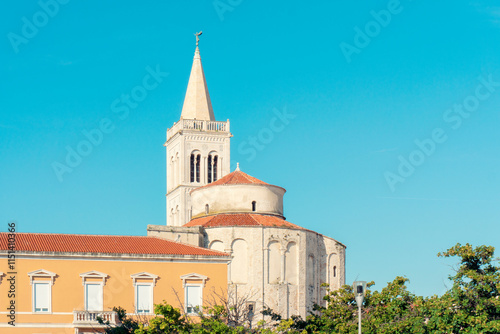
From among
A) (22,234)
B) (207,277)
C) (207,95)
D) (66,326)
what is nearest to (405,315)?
(207,277)

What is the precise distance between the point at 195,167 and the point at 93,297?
49.2 meters

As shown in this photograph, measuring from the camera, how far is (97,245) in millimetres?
57438

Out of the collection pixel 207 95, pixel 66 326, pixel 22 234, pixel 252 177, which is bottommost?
pixel 66 326

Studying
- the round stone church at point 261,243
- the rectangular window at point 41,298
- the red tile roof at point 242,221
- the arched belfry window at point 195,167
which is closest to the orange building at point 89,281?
the rectangular window at point 41,298

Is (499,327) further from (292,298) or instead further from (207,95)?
(207,95)

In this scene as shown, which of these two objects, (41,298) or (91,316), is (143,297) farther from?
(41,298)

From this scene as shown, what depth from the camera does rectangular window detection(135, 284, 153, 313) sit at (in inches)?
2179

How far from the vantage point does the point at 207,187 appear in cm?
7875

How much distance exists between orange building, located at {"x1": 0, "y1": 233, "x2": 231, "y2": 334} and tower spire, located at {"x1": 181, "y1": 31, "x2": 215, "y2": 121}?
4872cm

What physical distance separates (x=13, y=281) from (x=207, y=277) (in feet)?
33.4

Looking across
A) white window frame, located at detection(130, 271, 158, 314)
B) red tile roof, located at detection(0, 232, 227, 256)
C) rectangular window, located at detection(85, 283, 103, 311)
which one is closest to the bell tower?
red tile roof, located at detection(0, 232, 227, 256)

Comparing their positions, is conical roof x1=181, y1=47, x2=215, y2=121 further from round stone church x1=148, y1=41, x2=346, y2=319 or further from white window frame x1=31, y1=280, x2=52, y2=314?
white window frame x1=31, y1=280, x2=52, y2=314

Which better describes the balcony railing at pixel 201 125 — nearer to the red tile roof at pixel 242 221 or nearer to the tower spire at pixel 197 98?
the tower spire at pixel 197 98

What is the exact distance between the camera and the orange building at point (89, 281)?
5400cm
